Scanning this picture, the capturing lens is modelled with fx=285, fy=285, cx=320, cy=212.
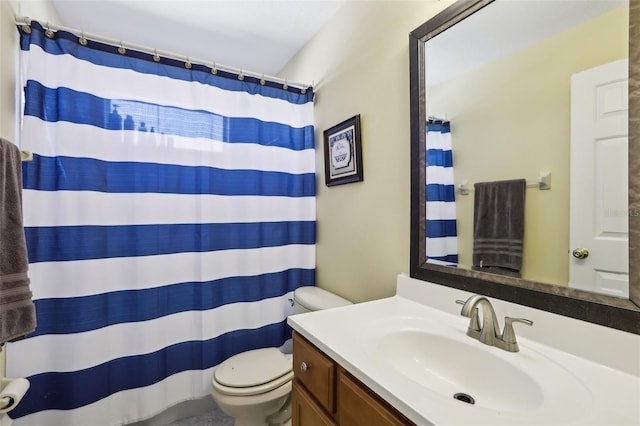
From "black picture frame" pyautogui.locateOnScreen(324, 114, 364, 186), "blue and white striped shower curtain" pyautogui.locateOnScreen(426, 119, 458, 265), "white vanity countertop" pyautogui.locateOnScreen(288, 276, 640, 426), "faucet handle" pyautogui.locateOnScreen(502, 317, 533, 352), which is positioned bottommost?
"white vanity countertop" pyautogui.locateOnScreen(288, 276, 640, 426)

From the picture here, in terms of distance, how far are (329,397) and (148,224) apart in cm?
123

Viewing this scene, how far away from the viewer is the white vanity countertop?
54cm

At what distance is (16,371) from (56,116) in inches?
44.4

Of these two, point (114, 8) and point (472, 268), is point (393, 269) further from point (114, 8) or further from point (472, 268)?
point (114, 8)

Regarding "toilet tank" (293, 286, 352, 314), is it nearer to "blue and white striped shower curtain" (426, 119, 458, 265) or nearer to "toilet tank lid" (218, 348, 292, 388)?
"toilet tank lid" (218, 348, 292, 388)

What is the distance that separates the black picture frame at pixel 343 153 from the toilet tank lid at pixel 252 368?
105cm

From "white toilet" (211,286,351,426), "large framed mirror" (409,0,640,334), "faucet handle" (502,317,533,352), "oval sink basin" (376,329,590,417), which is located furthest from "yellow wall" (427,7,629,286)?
"white toilet" (211,286,351,426)

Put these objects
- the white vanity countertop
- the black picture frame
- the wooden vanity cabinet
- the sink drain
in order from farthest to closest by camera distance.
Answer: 1. the black picture frame
2. the sink drain
3. the wooden vanity cabinet
4. the white vanity countertop

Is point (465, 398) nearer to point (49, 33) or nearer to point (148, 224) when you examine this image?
point (148, 224)

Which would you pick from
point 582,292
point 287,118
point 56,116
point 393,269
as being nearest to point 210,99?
point 287,118

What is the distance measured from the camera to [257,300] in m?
1.78

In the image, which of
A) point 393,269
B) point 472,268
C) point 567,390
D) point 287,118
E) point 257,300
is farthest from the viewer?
point 287,118

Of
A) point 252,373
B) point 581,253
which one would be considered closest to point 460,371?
point 581,253

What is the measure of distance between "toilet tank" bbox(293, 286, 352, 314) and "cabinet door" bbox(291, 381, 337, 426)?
0.55 m
